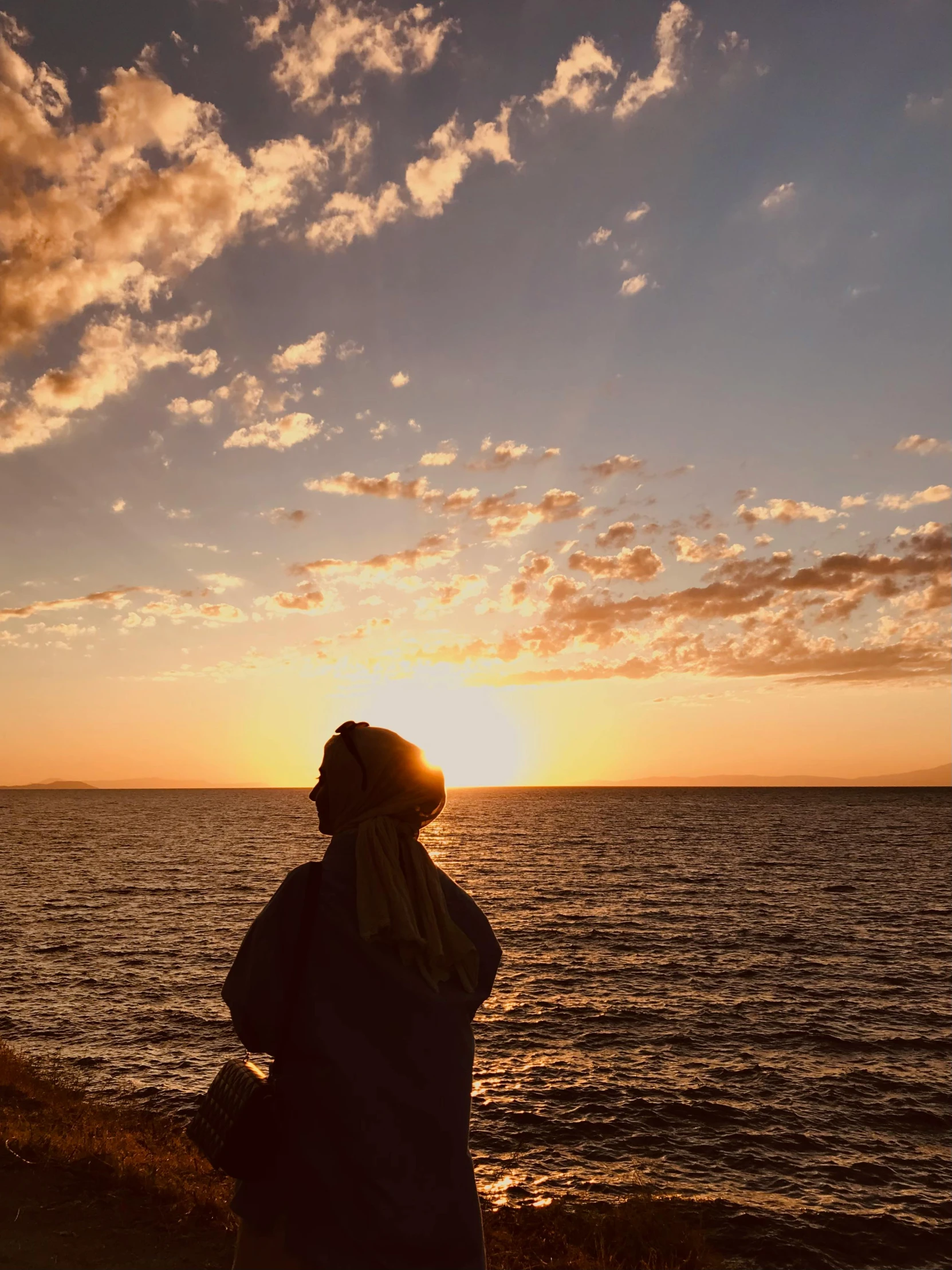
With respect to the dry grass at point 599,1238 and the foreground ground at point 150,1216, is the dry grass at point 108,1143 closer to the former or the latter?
the foreground ground at point 150,1216

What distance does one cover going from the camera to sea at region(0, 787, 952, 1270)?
13.7 meters

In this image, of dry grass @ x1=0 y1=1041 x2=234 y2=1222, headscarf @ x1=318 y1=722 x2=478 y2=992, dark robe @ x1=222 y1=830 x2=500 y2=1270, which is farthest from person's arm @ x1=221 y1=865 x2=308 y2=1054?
dry grass @ x1=0 y1=1041 x2=234 y2=1222

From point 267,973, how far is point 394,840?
0.64m

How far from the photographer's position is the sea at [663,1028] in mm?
13688

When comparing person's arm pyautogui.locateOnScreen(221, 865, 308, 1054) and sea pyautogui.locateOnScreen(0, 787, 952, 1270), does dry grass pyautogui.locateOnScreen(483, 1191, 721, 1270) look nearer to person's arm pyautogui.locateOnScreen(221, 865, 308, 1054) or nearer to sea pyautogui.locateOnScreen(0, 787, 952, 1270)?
sea pyautogui.locateOnScreen(0, 787, 952, 1270)

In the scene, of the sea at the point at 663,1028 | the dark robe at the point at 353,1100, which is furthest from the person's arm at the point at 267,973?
the sea at the point at 663,1028

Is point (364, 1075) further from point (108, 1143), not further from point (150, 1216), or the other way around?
point (108, 1143)

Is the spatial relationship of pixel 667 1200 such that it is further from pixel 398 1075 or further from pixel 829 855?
pixel 829 855

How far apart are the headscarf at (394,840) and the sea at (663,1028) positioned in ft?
40.7

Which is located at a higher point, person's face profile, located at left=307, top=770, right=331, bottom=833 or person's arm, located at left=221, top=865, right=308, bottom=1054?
person's face profile, located at left=307, top=770, right=331, bottom=833

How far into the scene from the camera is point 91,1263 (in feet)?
25.2

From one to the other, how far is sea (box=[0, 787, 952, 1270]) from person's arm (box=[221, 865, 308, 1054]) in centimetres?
1263

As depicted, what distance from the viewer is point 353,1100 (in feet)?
8.83

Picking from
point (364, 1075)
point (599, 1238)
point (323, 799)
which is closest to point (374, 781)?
point (323, 799)
